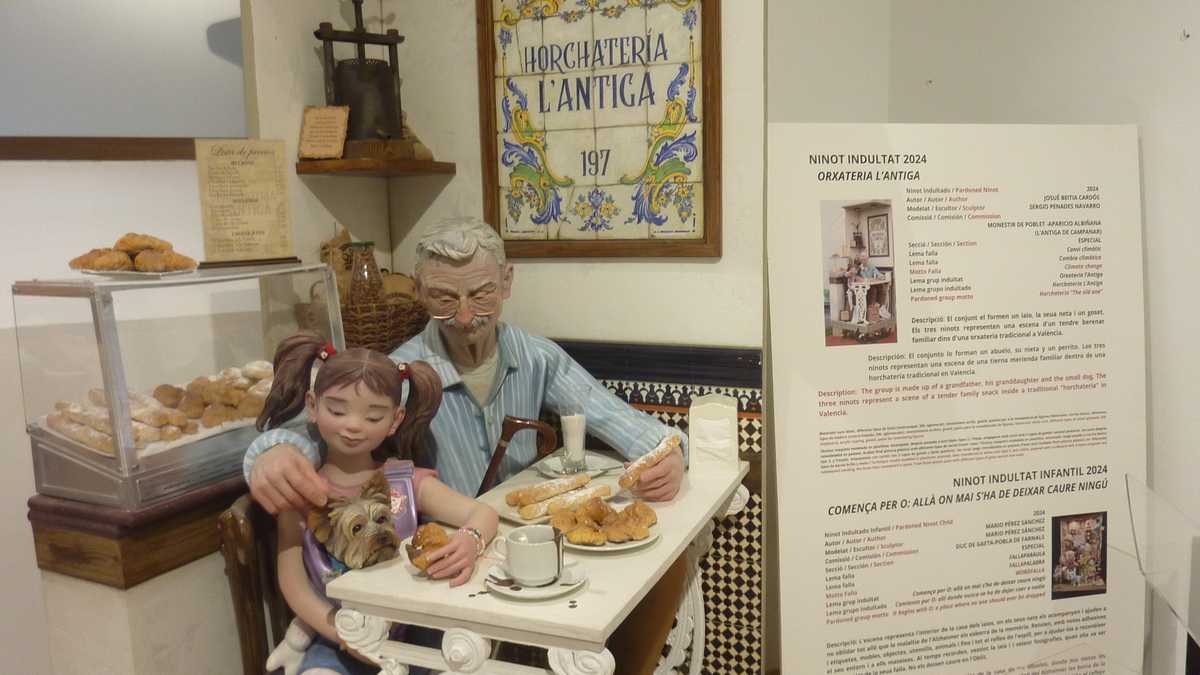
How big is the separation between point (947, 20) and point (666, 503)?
65.5 inches

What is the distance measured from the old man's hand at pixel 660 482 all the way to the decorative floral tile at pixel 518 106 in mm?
1066

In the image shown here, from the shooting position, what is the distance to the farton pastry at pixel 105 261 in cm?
181

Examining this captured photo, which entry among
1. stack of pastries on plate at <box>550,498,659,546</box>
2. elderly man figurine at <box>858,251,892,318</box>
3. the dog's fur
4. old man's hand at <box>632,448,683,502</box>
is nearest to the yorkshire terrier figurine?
the dog's fur

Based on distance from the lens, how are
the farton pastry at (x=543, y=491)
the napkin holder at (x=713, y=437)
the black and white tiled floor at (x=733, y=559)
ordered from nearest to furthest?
1. the farton pastry at (x=543, y=491)
2. the napkin holder at (x=713, y=437)
3. the black and white tiled floor at (x=733, y=559)

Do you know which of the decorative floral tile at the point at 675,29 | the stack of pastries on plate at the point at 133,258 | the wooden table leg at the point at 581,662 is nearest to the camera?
the wooden table leg at the point at 581,662

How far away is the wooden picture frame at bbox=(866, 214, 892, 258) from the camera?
2020mm

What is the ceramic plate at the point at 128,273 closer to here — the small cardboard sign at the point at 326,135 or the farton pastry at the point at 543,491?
the small cardboard sign at the point at 326,135

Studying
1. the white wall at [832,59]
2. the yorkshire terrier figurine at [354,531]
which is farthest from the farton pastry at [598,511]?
the white wall at [832,59]

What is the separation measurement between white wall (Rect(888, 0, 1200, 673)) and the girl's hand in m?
→ 1.68

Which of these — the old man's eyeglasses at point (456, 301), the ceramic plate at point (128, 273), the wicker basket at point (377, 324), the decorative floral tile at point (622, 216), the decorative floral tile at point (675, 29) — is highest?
the decorative floral tile at point (675, 29)

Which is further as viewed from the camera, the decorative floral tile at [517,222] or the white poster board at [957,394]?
the decorative floral tile at [517,222]

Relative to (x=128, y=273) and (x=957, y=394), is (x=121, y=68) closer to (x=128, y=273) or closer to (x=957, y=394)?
(x=128, y=273)

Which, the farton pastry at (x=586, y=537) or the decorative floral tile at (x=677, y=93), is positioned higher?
the decorative floral tile at (x=677, y=93)

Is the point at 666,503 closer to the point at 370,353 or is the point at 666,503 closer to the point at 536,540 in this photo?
the point at 536,540
